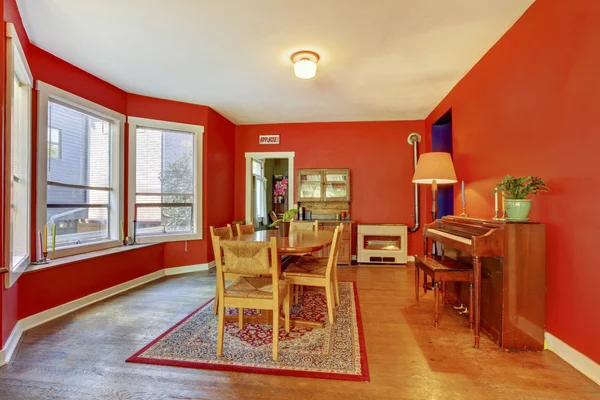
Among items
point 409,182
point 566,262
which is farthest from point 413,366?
point 409,182

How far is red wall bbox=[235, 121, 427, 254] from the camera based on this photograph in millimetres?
5535

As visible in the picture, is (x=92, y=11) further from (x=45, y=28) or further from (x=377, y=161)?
(x=377, y=161)

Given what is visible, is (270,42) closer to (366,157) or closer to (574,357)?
(366,157)

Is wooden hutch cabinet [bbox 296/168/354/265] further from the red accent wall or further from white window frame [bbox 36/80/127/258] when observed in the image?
white window frame [bbox 36/80/127/258]

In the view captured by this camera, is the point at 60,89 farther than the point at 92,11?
Yes

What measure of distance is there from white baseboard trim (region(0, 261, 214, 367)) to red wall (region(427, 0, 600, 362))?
3.82 m

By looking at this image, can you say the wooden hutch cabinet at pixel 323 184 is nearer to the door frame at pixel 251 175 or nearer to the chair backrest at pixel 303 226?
the door frame at pixel 251 175

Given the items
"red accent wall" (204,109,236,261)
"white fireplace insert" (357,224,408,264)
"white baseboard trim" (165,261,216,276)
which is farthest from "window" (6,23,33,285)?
"white fireplace insert" (357,224,408,264)

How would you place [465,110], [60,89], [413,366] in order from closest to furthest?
[413,366], [60,89], [465,110]

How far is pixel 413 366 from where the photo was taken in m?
1.97

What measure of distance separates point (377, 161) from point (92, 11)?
180 inches

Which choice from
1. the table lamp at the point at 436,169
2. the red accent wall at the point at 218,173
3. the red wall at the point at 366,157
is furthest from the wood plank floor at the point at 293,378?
the red wall at the point at 366,157

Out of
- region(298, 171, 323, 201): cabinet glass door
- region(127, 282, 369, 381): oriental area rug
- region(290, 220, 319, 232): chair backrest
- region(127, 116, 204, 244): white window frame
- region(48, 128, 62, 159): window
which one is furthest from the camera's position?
region(298, 171, 323, 201): cabinet glass door

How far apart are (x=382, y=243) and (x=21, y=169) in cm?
486
